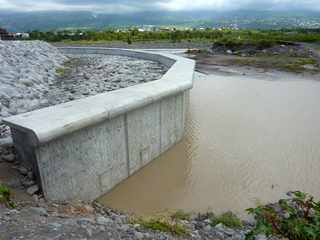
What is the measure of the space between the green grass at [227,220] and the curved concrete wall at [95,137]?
1808 mm

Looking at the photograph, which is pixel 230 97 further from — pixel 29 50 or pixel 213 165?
pixel 29 50

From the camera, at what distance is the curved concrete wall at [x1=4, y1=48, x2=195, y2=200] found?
377 centimetres

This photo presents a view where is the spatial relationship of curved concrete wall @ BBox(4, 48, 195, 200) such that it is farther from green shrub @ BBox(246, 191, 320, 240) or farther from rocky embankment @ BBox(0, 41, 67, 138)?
green shrub @ BBox(246, 191, 320, 240)

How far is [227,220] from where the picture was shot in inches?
164

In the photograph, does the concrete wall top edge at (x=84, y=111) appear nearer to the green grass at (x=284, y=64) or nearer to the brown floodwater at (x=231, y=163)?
the brown floodwater at (x=231, y=163)

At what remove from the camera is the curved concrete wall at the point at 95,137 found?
3.77 m

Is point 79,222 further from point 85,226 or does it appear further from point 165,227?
point 165,227

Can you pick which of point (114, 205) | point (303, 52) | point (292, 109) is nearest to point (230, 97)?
point (292, 109)

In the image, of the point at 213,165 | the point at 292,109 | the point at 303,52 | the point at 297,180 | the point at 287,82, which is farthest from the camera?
the point at 303,52

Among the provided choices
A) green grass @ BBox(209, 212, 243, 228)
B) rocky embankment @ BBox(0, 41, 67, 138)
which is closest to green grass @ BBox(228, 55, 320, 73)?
rocky embankment @ BBox(0, 41, 67, 138)

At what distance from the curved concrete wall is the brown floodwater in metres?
0.38

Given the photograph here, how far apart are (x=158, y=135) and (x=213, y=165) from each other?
50.8 inches

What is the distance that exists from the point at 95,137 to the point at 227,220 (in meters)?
2.25

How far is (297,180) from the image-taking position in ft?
18.4
